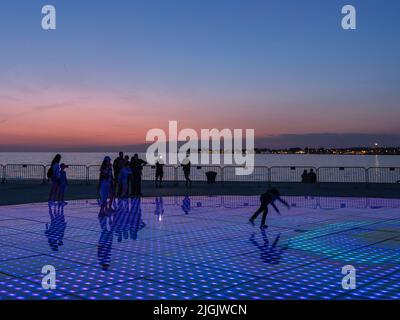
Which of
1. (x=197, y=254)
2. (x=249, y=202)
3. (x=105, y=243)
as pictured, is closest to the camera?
(x=197, y=254)

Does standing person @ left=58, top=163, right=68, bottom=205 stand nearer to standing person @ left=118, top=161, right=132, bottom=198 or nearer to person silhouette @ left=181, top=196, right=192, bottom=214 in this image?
standing person @ left=118, top=161, right=132, bottom=198

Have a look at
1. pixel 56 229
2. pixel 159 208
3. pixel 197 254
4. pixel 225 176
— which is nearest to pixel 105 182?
pixel 159 208

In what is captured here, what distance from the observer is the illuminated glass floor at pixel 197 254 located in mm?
5656

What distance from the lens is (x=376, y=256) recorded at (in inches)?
308

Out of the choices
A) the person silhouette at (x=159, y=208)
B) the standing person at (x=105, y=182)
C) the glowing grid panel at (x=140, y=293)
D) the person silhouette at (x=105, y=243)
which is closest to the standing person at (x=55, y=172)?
the standing person at (x=105, y=182)

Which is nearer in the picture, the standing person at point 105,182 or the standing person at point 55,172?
the standing person at point 105,182

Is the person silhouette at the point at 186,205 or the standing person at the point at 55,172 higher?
the standing person at the point at 55,172

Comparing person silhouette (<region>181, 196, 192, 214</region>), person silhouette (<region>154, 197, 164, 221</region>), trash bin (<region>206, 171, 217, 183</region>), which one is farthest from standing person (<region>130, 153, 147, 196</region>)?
trash bin (<region>206, 171, 217, 183</region>)

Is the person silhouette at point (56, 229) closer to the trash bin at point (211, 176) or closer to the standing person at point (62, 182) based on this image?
the standing person at point (62, 182)

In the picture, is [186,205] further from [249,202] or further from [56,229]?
[56,229]

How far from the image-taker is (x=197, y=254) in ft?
26.2
